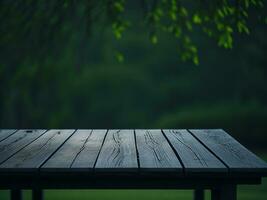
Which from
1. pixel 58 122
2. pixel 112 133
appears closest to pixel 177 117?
pixel 58 122

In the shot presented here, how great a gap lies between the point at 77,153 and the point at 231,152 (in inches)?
38.4

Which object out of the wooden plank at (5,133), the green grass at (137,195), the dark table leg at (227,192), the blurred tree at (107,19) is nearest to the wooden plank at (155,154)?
the dark table leg at (227,192)

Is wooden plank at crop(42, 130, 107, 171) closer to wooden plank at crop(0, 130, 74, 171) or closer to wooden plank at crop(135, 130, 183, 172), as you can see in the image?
wooden plank at crop(0, 130, 74, 171)

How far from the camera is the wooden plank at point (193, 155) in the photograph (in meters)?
3.11

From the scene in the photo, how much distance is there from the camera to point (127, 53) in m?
16.8

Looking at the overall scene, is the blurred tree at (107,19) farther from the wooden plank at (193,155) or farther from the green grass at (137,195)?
the green grass at (137,195)

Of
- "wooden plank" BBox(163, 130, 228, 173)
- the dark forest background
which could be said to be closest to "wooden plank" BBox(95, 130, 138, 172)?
"wooden plank" BBox(163, 130, 228, 173)

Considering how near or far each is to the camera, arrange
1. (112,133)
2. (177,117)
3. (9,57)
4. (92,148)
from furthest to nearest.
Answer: (177,117) < (9,57) < (112,133) < (92,148)

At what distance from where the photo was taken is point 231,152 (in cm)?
373

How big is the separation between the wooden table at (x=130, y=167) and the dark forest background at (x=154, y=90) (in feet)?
32.1

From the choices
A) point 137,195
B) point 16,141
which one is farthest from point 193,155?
point 137,195

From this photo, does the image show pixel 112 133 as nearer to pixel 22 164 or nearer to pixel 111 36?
pixel 22 164

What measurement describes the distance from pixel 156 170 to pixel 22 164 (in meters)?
0.74

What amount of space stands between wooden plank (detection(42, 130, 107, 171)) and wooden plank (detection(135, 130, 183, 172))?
28cm
